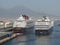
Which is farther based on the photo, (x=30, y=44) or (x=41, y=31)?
(x=41, y=31)

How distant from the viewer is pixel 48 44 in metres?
19.5

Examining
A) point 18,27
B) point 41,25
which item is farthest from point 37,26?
point 18,27

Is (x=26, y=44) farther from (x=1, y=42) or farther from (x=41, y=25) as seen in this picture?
(x=41, y=25)

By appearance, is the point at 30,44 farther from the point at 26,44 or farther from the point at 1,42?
the point at 1,42

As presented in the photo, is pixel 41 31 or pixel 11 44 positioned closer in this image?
pixel 11 44

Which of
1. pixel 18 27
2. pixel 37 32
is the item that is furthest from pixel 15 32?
pixel 37 32

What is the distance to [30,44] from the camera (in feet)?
65.1

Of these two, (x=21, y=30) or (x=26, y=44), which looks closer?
(x=26, y=44)

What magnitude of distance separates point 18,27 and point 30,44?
9.66 meters

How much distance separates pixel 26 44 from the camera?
1967 centimetres

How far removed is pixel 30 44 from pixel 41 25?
9607 mm

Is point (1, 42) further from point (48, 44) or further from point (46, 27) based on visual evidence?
point (46, 27)

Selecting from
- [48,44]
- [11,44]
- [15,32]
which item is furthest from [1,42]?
[15,32]

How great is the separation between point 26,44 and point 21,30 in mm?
9672
